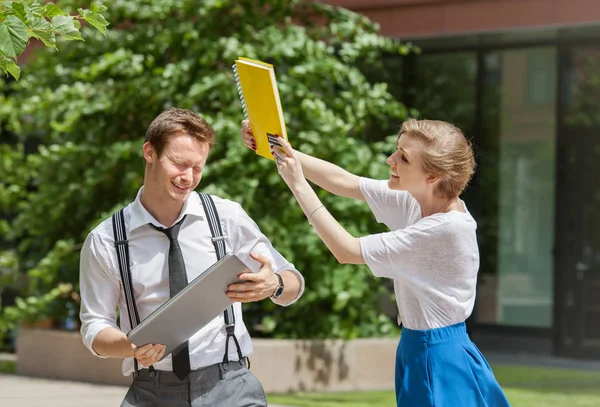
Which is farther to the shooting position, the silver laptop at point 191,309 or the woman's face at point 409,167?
the woman's face at point 409,167

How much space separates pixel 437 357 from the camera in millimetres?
3232

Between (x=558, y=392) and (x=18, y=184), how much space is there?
5220mm

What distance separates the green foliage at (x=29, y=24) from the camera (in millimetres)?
2996

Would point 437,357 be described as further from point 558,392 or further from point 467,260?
point 558,392

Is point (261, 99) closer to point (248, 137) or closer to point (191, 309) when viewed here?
point (248, 137)

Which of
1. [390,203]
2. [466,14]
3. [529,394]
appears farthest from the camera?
[466,14]

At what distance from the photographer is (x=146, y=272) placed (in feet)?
10.2

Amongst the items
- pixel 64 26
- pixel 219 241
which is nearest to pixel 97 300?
Answer: pixel 219 241

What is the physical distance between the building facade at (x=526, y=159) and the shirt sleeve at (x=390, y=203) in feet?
23.1

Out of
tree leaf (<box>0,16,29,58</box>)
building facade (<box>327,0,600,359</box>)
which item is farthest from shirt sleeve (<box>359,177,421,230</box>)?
building facade (<box>327,0,600,359</box>)

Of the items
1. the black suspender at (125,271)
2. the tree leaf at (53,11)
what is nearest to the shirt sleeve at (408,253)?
the black suspender at (125,271)

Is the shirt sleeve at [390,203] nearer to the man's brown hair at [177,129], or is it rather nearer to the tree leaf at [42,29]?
the man's brown hair at [177,129]

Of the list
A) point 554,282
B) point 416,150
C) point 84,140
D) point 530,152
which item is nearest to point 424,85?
point 530,152

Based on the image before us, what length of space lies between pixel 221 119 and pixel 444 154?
16.6ft
